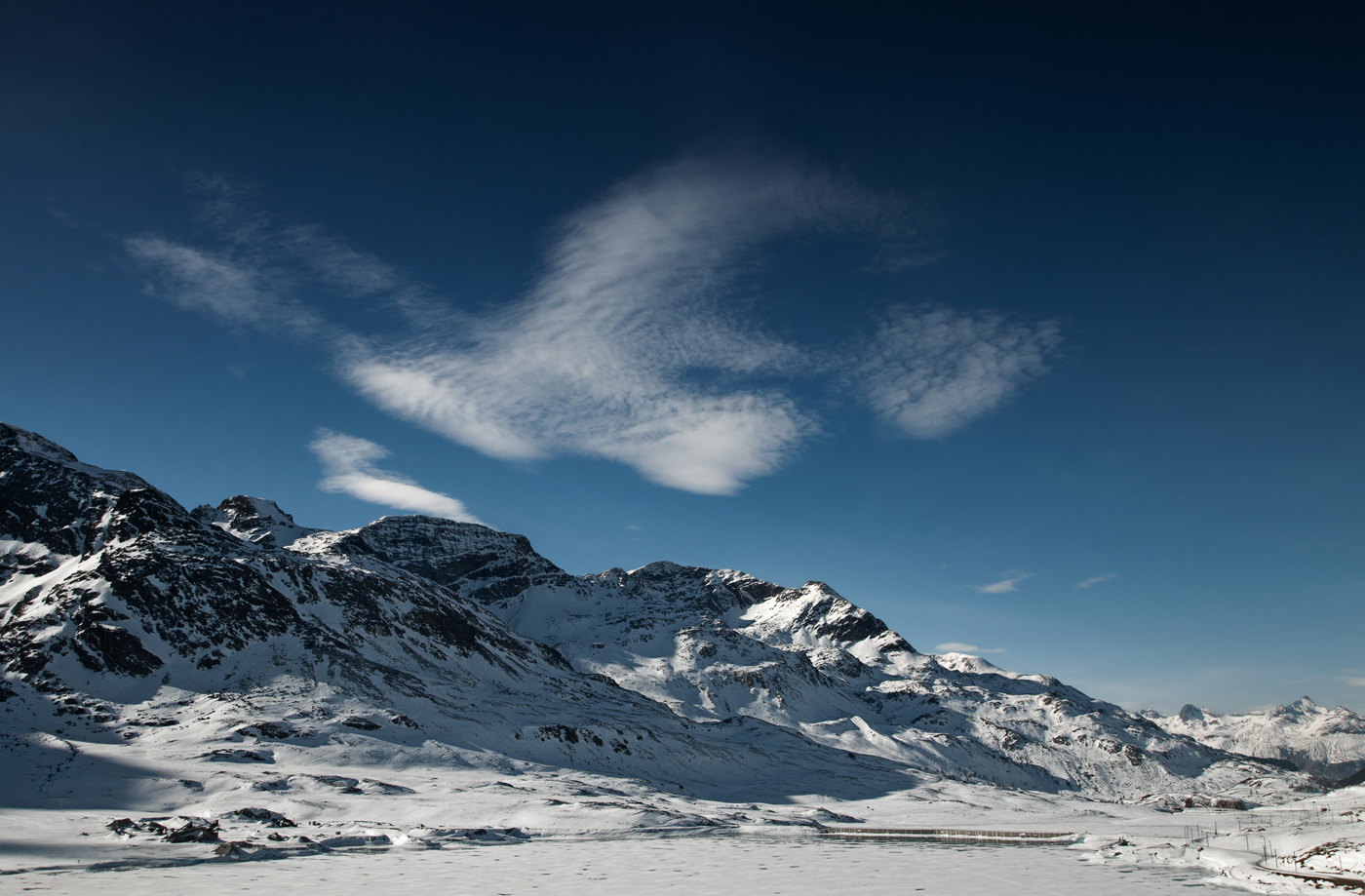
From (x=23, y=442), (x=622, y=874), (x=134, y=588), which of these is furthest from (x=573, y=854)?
(x=23, y=442)

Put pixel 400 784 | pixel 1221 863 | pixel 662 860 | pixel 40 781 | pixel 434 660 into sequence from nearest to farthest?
1. pixel 1221 863
2. pixel 662 860
3. pixel 40 781
4. pixel 400 784
5. pixel 434 660

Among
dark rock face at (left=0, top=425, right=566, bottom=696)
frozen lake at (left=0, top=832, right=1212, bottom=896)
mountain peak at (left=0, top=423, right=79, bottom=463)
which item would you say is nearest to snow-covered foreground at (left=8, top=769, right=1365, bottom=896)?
frozen lake at (left=0, top=832, right=1212, bottom=896)

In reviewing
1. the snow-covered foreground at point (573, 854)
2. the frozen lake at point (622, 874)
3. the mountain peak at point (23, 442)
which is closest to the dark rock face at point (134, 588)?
the mountain peak at point (23, 442)

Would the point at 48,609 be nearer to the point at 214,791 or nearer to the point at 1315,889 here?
the point at 214,791

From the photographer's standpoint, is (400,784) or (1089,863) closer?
(1089,863)

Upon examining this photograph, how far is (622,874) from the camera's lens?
49.5 metres

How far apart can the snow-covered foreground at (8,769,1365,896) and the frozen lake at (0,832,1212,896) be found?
0.62 feet

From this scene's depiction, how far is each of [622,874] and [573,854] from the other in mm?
16152

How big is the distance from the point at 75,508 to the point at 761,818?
560 ft

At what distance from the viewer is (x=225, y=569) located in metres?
178

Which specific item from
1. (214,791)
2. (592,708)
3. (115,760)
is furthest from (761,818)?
(592,708)

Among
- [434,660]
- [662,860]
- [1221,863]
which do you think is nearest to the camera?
[1221,863]

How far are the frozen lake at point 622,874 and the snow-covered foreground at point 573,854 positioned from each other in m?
0.19

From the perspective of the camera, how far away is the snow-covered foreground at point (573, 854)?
146ft
